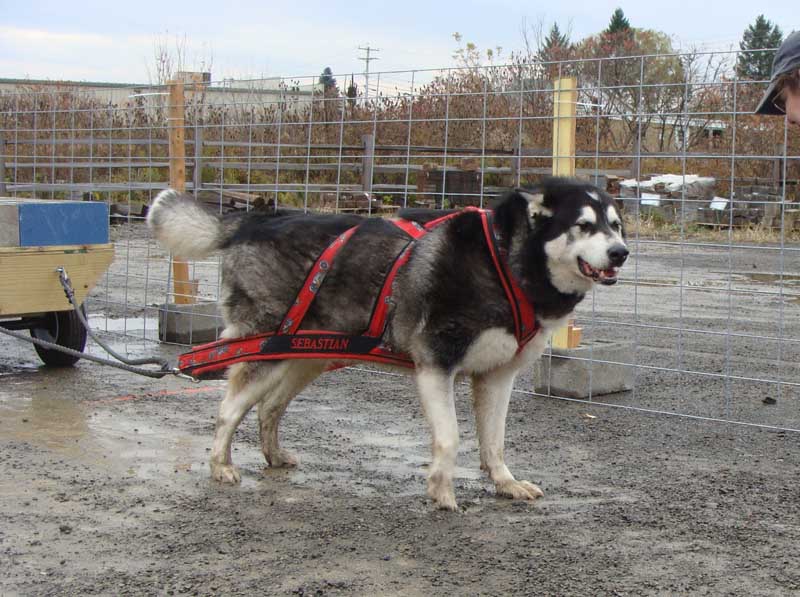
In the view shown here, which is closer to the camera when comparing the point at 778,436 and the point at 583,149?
the point at 778,436

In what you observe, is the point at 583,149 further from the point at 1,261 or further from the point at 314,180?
the point at 1,261

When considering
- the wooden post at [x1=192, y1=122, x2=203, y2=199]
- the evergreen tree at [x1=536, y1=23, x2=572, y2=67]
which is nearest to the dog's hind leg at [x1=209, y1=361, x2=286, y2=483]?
the wooden post at [x1=192, y1=122, x2=203, y2=199]

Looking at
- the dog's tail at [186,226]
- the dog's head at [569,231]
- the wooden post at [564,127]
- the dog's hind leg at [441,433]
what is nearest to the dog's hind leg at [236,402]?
the dog's tail at [186,226]

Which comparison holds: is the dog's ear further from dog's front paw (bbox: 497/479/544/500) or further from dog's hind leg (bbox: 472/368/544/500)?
dog's front paw (bbox: 497/479/544/500)

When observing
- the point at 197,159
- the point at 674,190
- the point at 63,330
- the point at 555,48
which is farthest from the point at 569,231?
the point at 555,48

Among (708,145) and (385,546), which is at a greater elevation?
(708,145)

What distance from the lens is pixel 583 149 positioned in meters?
12.8

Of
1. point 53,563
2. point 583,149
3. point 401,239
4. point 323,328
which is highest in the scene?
point 583,149

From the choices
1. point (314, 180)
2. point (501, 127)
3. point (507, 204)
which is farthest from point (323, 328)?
point (314, 180)

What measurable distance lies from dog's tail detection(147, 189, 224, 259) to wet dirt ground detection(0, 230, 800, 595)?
1129 millimetres

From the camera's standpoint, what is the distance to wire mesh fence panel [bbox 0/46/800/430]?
7.34m

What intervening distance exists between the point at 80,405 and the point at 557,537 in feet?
12.2

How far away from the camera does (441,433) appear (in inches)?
189

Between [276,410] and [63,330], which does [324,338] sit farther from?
[63,330]
